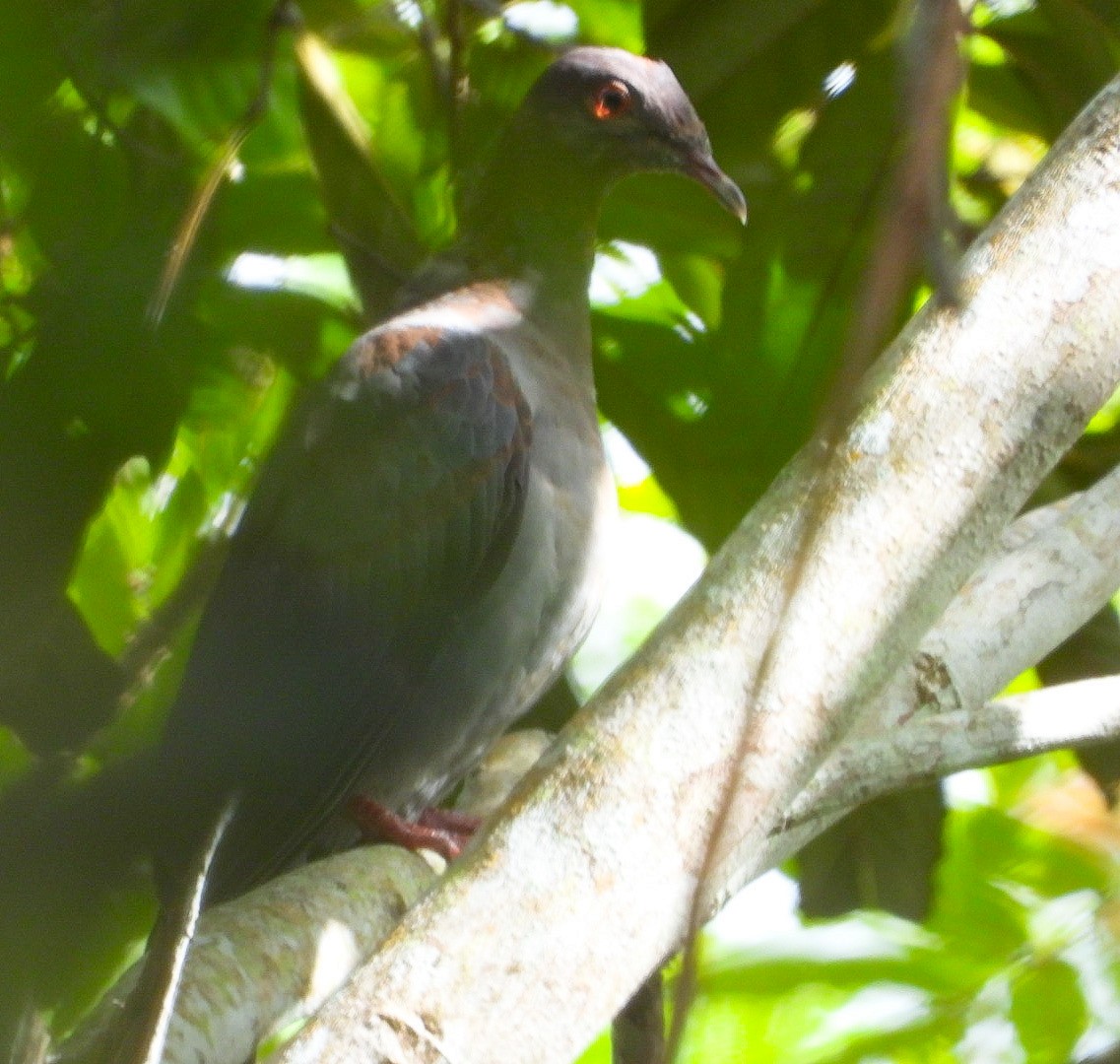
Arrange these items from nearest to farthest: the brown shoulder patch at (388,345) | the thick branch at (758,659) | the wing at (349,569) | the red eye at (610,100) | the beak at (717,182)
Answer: the thick branch at (758,659) → the wing at (349,569) → the brown shoulder patch at (388,345) → the beak at (717,182) → the red eye at (610,100)

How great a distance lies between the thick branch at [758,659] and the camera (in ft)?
4.43

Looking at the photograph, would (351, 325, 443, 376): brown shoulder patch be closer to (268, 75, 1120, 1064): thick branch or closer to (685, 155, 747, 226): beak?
(685, 155, 747, 226): beak

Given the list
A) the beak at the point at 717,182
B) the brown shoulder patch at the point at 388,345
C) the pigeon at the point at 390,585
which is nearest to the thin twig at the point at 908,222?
the pigeon at the point at 390,585

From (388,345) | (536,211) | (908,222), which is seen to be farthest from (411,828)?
(908,222)

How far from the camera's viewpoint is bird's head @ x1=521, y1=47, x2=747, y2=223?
2.93 metres

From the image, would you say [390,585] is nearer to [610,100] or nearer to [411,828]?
[411,828]

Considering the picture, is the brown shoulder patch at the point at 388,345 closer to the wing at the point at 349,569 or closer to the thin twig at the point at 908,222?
the wing at the point at 349,569

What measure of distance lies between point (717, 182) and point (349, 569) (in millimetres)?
1004

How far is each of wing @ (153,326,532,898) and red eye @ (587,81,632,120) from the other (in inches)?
24.6

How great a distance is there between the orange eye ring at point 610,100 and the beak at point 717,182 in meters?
0.18

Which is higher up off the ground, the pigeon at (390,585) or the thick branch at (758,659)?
the thick branch at (758,659)

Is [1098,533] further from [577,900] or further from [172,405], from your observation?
[172,405]

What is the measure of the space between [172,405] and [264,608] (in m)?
0.51

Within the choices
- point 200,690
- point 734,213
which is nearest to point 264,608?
point 200,690
